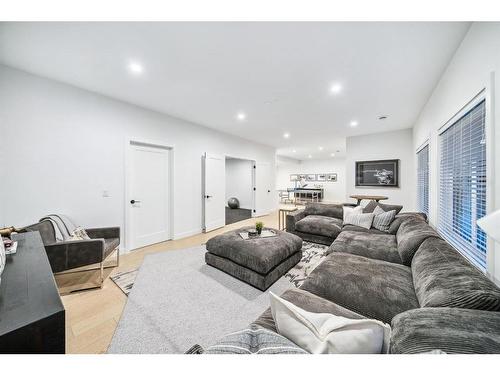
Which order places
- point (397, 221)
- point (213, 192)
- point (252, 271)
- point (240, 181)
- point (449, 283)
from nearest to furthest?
point (449, 283) → point (252, 271) → point (397, 221) → point (213, 192) → point (240, 181)

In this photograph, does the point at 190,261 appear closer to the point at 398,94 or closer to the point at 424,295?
the point at 424,295

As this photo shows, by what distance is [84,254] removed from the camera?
2191 millimetres

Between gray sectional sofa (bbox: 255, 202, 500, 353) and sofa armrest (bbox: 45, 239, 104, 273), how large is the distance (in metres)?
2.17

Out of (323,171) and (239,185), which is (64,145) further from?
(323,171)

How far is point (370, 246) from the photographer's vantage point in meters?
2.30

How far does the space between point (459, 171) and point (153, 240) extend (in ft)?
15.3

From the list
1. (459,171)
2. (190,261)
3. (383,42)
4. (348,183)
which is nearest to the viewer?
(383,42)

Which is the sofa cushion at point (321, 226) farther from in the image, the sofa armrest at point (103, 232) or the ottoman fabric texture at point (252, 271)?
the sofa armrest at point (103, 232)

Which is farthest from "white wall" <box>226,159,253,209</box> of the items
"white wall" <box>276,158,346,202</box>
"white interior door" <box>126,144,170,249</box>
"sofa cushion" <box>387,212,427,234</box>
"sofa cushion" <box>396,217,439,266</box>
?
"sofa cushion" <box>396,217,439,266</box>

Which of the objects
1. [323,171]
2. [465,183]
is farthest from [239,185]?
[465,183]

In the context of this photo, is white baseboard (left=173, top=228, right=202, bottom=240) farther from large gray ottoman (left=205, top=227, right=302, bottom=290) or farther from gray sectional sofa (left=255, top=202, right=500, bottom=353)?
gray sectional sofa (left=255, top=202, right=500, bottom=353)

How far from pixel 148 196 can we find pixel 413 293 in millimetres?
3972
